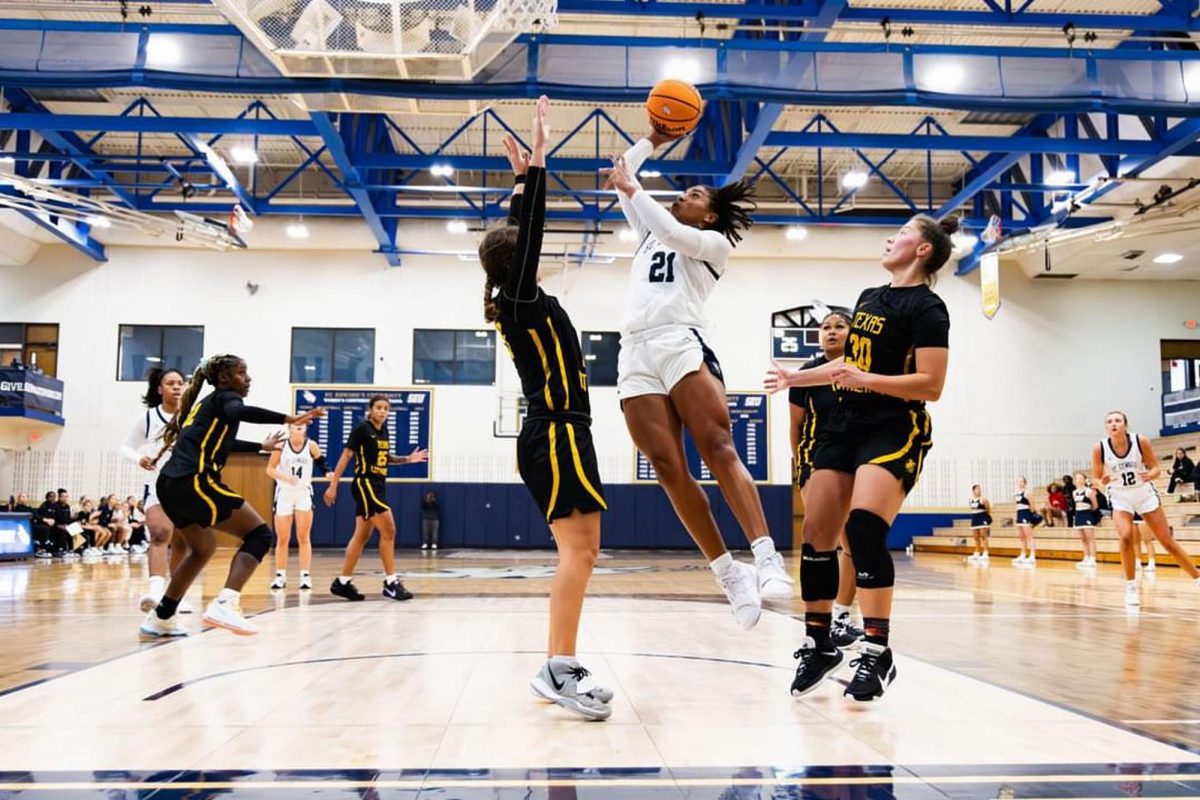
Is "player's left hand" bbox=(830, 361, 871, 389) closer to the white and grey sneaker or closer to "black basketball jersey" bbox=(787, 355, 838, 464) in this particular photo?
the white and grey sneaker

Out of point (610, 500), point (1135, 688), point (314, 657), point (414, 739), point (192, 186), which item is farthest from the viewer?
point (610, 500)

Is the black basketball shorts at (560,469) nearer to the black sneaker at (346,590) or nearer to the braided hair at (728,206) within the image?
the braided hair at (728,206)

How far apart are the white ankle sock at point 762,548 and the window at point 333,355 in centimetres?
2105

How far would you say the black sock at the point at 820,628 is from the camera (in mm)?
3950

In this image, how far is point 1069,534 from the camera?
19.0 metres

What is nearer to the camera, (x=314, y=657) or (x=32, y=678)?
(x=32, y=678)

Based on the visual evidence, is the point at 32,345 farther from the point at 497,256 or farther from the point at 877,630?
the point at 877,630

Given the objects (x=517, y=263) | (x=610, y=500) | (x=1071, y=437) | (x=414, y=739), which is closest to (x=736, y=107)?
(x=610, y=500)

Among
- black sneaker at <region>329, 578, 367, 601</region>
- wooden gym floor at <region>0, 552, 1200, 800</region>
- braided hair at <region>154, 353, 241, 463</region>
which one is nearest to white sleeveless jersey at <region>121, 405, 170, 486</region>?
braided hair at <region>154, 353, 241, 463</region>

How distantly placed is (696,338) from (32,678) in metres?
3.29

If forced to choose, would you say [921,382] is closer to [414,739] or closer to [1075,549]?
[414,739]

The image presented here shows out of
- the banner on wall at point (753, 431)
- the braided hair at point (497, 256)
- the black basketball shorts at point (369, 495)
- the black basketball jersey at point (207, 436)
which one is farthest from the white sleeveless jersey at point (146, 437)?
the banner on wall at point (753, 431)

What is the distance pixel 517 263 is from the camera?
12.1ft

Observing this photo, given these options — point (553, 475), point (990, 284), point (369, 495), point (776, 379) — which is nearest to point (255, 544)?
point (369, 495)
